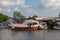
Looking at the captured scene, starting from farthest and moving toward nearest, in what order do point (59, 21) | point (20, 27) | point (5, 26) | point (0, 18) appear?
Answer: point (0, 18)
point (59, 21)
point (5, 26)
point (20, 27)

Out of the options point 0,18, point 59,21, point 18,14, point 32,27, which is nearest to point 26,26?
point 32,27

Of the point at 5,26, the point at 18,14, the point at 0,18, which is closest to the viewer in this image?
the point at 5,26

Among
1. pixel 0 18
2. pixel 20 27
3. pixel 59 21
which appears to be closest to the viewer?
pixel 20 27

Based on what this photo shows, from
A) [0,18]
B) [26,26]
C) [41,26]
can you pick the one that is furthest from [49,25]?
[0,18]

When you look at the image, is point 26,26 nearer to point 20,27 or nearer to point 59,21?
point 20,27

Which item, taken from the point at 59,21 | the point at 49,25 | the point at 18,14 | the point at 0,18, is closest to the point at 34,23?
the point at 49,25

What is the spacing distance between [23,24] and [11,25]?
3891mm

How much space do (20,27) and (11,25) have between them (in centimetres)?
413

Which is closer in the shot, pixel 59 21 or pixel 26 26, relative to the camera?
pixel 26 26

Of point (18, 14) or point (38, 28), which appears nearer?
point (38, 28)

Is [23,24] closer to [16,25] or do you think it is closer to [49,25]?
[16,25]

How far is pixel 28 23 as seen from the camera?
259 feet

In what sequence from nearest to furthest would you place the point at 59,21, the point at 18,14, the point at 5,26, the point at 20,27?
the point at 20,27 → the point at 5,26 → the point at 18,14 → the point at 59,21

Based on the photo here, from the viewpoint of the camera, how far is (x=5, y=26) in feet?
289
